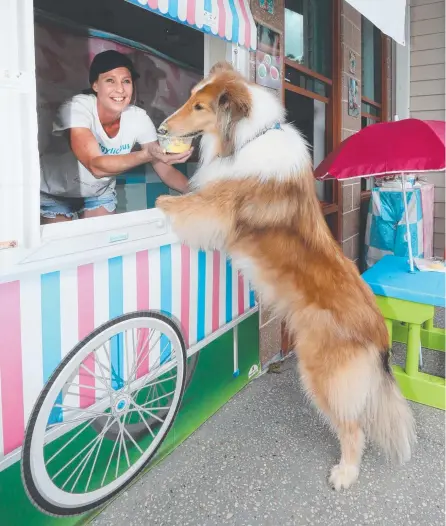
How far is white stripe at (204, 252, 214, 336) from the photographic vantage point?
223 cm

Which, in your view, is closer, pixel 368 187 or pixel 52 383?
pixel 52 383

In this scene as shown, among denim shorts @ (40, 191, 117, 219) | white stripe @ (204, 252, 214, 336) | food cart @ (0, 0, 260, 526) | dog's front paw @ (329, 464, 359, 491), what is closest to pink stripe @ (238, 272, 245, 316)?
Result: food cart @ (0, 0, 260, 526)

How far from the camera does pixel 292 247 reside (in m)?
1.83

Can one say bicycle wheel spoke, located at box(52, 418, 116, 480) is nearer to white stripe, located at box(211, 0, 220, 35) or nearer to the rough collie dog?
the rough collie dog

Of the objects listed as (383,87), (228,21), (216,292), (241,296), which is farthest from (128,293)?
(383,87)

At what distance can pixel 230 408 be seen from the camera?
2420mm

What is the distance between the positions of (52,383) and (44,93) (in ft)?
4.08

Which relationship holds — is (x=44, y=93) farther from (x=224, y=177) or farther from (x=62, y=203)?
(x=224, y=177)

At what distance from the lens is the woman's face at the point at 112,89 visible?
1924mm

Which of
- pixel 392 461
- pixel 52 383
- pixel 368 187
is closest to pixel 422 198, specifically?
pixel 368 187

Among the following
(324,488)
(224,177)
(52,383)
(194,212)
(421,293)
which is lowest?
(324,488)

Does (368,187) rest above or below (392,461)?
above

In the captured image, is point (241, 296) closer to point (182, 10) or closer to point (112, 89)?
point (112, 89)

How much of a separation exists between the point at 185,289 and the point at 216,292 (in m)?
0.28
